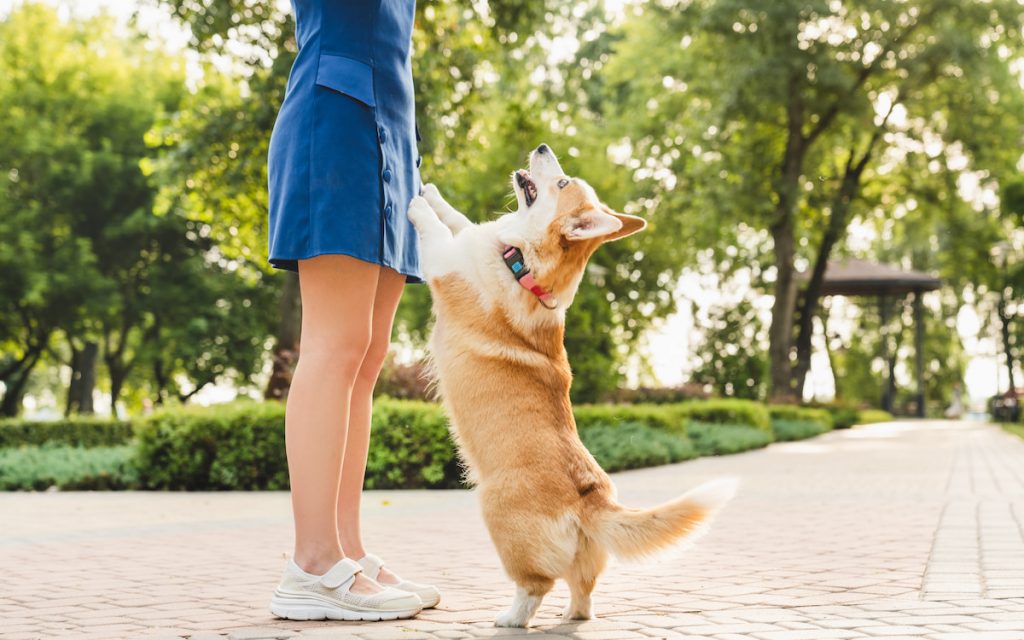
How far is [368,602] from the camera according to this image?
3514 millimetres

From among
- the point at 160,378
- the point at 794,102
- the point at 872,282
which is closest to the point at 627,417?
the point at 794,102

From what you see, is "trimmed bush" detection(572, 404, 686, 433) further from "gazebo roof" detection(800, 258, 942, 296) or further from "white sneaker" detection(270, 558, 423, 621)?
"gazebo roof" detection(800, 258, 942, 296)

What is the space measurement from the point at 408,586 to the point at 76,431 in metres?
16.8

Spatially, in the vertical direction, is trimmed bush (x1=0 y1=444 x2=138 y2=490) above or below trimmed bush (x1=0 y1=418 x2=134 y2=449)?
below

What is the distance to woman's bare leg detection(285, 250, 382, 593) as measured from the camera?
3549 millimetres

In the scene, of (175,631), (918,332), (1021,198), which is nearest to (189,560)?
(175,631)

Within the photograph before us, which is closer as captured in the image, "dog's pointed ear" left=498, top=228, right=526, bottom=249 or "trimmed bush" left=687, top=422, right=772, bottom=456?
"dog's pointed ear" left=498, top=228, right=526, bottom=249

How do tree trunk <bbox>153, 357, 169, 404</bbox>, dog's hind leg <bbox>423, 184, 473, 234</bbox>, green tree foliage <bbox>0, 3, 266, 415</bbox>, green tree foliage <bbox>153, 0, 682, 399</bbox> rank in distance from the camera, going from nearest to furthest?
dog's hind leg <bbox>423, 184, 473, 234</bbox> < green tree foliage <bbox>153, 0, 682, 399</bbox> < green tree foliage <bbox>0, 3, 266, 415</bbox> < tree trunk <bbox>153, 357, 169, 404</bbox>

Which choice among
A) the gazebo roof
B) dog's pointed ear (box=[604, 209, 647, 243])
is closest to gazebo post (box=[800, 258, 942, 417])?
the gazebo roof

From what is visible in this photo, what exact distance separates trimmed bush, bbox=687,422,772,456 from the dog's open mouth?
11.8 m

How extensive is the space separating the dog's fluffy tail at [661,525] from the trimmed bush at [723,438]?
40.4ft

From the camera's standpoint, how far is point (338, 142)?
355 centimetres

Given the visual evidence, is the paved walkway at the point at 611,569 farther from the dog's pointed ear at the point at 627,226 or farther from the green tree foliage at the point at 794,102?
the green tree foliage at the point at 794,102

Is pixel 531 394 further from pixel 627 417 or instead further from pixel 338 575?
pixel 627 417
